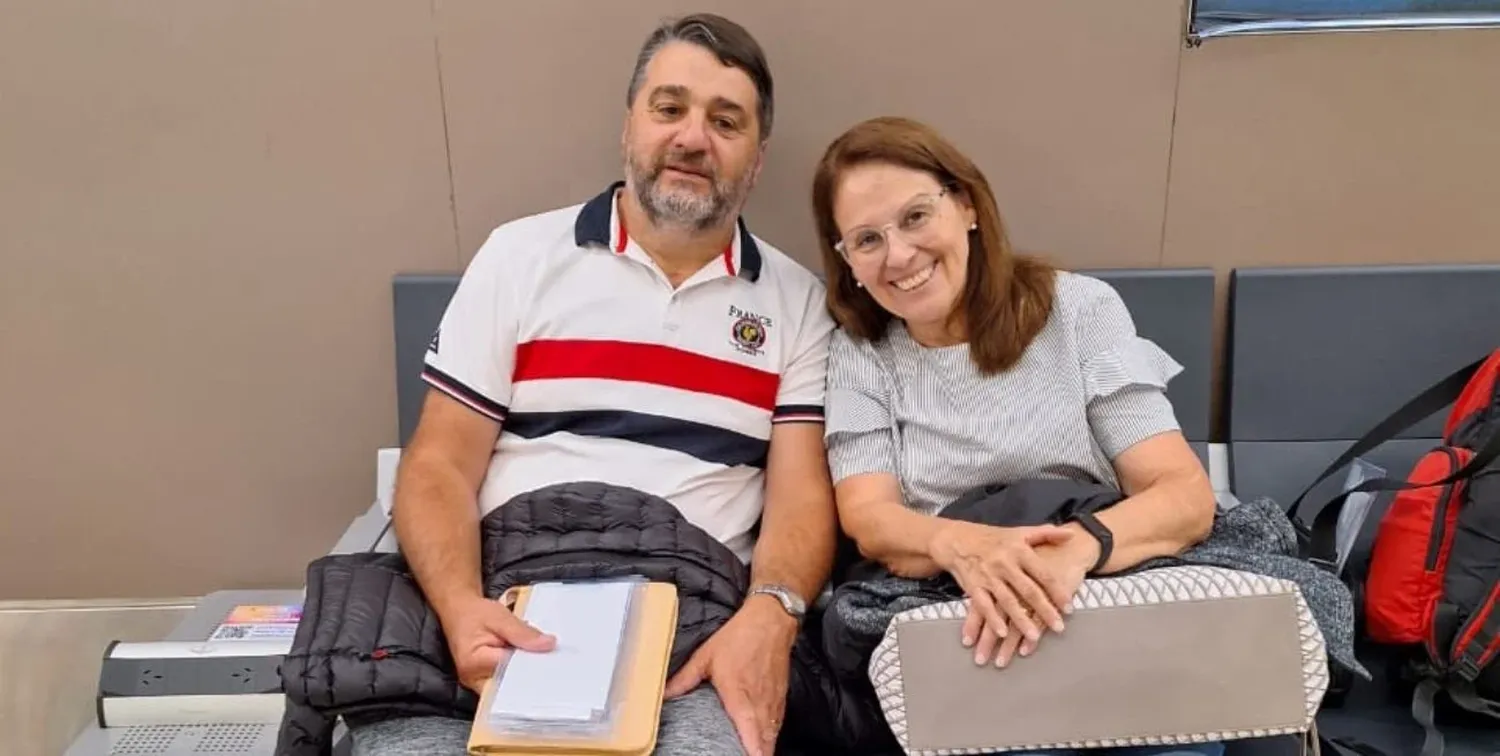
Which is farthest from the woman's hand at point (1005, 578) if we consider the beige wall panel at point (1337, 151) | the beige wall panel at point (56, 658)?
the beige wall panel at point (56, 658)

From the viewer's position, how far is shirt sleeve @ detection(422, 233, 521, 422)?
5.65 ft

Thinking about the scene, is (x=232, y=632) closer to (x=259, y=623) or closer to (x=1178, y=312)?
(x=259, y=623)

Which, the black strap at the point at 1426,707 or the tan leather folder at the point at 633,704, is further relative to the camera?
the black strap at the point at 1426,707

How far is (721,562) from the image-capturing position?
165 centimetres

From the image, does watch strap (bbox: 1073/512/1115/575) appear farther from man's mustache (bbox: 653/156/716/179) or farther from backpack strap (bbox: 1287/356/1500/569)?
man's mustache (bbox: 653/156/716/179)

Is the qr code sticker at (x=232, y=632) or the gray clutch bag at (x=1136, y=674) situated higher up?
the gray clutch bag at (x=1136, y=674)

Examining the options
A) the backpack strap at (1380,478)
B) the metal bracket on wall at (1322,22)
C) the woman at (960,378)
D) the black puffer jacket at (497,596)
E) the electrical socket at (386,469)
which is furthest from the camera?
the electrical socket at (386,469)

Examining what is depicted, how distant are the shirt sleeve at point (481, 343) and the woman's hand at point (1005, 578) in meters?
0.73

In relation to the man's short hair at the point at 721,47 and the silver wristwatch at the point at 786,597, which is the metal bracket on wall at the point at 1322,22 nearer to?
the man's short hair at the point at 721,47

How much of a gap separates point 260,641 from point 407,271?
0.70 m

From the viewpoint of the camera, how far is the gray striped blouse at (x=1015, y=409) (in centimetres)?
159

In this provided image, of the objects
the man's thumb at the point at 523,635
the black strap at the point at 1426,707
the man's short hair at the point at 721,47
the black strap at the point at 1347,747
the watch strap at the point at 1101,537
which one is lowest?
the black strap at the point at 1347,747

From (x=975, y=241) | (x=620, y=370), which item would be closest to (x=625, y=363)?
(x=620, y=370)

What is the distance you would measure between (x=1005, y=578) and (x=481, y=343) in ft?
2.87
